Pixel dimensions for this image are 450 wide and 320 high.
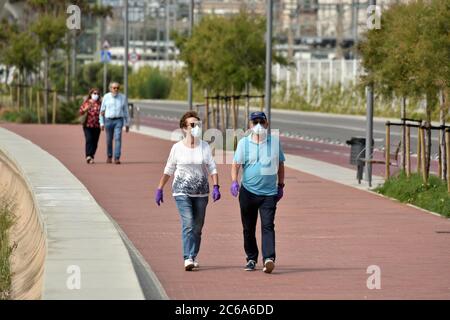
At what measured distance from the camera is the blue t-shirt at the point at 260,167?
15922 millimetres

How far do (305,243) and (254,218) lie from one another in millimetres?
2551

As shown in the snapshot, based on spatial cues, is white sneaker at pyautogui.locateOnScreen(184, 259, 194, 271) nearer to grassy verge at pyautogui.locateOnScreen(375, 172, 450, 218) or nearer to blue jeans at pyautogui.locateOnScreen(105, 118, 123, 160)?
grassy verge at pyautogui.locateOnScreen(375, 172, 450, 218)

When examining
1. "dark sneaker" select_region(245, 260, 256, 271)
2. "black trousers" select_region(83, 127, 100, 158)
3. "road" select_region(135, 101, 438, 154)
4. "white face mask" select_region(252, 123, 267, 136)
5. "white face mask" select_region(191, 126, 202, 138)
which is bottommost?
"road" select_region(135, 101, 438, 154)

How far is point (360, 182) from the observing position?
28734 millimetres

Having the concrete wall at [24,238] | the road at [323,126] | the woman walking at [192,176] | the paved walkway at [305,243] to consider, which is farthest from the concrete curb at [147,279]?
the road at [323,126]

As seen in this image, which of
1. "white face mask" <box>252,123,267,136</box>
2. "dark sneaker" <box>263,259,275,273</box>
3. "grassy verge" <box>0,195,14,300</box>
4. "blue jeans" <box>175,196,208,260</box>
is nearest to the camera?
"dark sneaker" <box>263,259,275,273</box>

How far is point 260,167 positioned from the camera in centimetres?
1592

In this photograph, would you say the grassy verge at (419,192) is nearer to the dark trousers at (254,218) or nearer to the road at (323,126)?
the dark trousers at (254,218)

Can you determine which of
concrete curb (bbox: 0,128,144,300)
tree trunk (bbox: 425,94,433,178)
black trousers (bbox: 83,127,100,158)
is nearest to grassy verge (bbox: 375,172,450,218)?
tree trunk (bbox: 425,94,433,178)

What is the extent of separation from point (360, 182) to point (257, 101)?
57.8 metres

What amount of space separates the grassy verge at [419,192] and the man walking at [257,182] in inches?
265

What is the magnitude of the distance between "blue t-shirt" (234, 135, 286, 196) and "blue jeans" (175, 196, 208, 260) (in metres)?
0.56

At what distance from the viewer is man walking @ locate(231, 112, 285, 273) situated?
15.9 m
